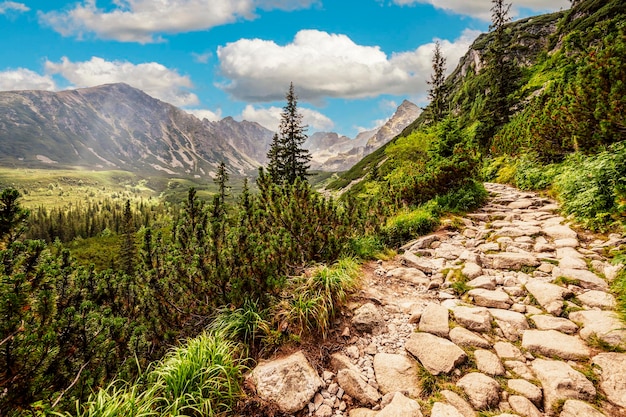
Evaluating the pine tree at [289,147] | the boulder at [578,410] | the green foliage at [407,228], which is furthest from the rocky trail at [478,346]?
the pine tree at [289,147]

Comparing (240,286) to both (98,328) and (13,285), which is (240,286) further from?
(13,285)

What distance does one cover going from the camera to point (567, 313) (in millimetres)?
4871

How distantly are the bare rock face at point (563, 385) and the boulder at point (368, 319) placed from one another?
2210mm

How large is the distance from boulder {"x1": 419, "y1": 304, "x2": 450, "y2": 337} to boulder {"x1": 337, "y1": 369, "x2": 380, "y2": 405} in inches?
57.8

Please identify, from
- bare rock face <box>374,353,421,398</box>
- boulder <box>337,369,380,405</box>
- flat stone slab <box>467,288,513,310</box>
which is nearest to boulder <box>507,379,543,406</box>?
bare rock face <box>374,353,421,398</box>

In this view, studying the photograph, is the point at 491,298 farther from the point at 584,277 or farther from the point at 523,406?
the point at 523,406

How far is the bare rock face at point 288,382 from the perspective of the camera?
383 centimetres

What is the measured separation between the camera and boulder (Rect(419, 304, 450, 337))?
4798 mm

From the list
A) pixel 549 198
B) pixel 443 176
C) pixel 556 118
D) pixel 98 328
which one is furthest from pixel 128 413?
pixel 556 118

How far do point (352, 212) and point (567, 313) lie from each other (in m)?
5.00

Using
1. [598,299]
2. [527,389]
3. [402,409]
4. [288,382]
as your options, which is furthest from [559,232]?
[288,382]

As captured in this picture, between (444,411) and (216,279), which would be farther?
(216,279)

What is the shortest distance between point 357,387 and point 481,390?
4.76 feet

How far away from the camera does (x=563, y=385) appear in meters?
3.44
